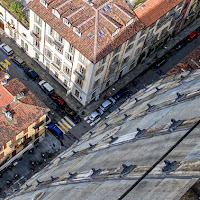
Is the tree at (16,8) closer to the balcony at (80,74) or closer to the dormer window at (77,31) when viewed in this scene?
the dormer window at (77,31)

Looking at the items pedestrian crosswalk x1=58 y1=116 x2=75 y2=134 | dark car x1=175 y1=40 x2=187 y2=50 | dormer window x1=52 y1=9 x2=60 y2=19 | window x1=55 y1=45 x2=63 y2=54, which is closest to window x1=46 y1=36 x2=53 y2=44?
window x1=55 y1=45 x2=63 y2=54

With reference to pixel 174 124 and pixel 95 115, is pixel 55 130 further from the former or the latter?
pixel 174 124

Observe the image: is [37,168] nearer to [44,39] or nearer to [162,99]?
[44,39]

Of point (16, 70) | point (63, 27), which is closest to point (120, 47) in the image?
point (63, 27)

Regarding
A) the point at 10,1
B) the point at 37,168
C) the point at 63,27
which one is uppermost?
the point at 10,1

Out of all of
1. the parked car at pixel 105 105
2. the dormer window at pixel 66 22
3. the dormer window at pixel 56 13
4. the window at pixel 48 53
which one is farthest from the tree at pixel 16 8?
the parked car at pixel 105 105

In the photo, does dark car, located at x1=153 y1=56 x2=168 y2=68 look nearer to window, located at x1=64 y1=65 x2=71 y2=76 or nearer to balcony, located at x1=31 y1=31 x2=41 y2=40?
window, located at x1=64 y1=65 x2=71 y2=76
